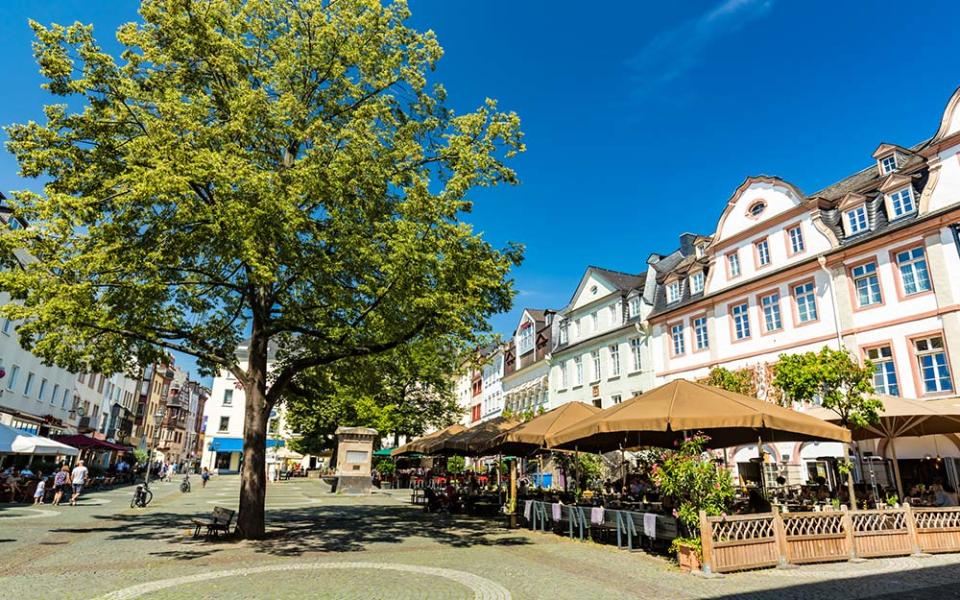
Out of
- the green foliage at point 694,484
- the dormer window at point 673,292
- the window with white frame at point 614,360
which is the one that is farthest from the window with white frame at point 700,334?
the green foliage at point 694,484

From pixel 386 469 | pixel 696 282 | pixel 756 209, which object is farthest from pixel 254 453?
pixel 386 469

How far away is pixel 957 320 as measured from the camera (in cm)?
1773

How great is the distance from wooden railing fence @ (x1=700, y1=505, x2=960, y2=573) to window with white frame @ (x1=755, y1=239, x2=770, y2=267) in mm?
15554

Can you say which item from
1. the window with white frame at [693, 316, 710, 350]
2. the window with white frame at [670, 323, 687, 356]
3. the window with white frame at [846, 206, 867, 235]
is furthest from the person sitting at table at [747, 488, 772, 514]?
the window with white frame at [670, 323, 687, 356]

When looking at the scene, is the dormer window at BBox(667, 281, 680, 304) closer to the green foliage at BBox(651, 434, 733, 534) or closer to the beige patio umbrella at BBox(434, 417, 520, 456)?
the beige patio umbrella at BBox(434, 417, 520, 456)

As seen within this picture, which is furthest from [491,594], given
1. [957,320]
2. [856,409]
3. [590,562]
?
[957,320]

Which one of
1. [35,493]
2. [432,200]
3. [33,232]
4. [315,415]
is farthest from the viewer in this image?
[315,415]

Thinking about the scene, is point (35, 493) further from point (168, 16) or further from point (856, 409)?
point (856, 409)

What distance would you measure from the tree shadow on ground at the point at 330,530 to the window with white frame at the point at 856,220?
17.7m

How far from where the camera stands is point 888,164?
877 inches

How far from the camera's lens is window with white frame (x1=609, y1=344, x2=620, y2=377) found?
3431 centimetres

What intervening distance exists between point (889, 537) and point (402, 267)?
1097 cm

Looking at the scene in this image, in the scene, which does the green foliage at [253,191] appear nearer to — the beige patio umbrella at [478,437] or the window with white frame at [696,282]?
the beige patio umbrella at [478,437]

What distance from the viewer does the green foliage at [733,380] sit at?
22.1 metres
